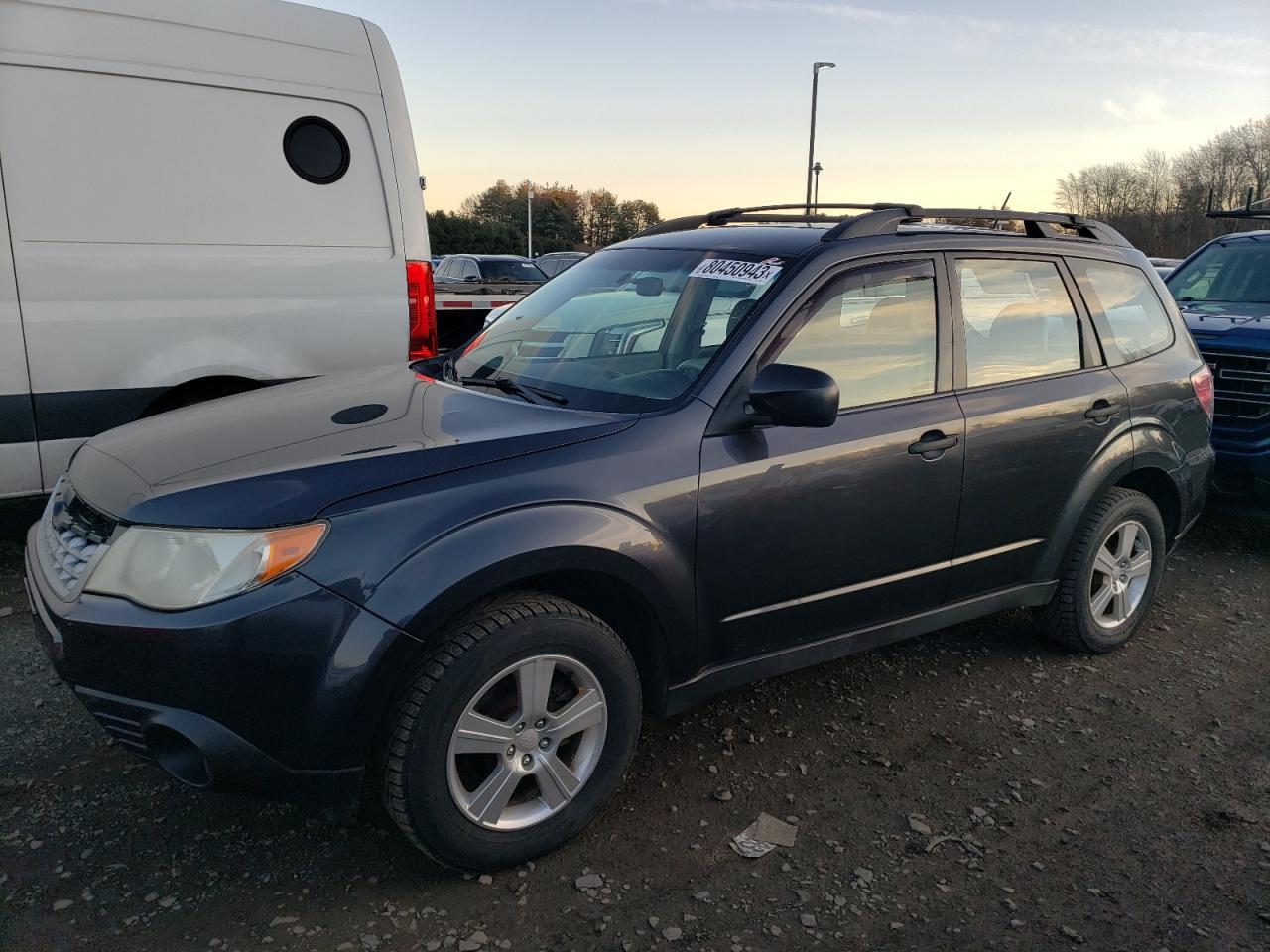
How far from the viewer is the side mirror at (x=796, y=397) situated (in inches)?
108

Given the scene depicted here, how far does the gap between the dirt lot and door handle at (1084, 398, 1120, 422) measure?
1.08 meters

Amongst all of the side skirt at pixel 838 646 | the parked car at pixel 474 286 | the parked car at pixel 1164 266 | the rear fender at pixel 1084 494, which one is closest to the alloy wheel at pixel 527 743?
the side skirt at pixel 838 646

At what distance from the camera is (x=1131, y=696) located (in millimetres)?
3812

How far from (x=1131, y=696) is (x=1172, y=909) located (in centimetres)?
139

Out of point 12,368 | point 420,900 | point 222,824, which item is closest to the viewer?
point 420,900

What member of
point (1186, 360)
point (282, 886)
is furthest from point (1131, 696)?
point (282, 886)

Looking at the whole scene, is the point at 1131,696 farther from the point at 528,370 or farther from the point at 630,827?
the point at 528,370

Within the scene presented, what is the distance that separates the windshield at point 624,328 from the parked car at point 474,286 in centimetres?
359

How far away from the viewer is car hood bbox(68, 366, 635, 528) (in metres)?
2.32

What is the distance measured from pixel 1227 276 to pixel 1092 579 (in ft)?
13.5

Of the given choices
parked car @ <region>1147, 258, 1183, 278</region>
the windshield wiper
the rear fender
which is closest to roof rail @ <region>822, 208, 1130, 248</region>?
the rear fender

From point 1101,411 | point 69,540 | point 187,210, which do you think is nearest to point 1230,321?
point 1101,411

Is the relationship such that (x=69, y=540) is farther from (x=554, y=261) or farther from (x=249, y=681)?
(x=554, y=261)

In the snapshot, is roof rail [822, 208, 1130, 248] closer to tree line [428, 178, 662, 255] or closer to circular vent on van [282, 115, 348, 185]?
circular vent on van [282, 115, 348, 185]
